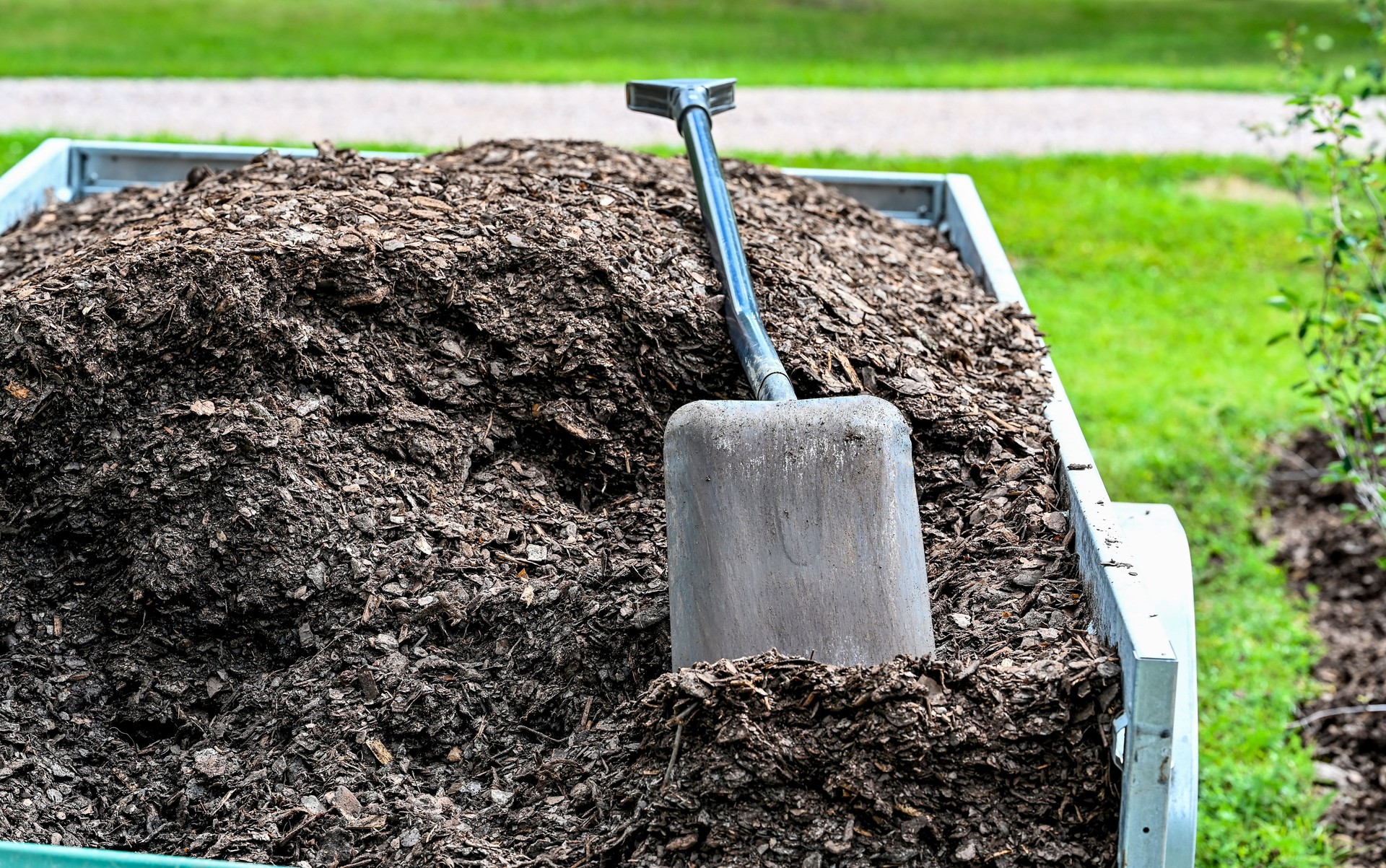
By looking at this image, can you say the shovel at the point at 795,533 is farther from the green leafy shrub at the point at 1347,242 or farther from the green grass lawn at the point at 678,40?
the green grass lawn at the point at 678,40

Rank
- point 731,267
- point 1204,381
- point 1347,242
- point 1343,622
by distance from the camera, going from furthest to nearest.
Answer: point 1204,381 < point 1343,622 < point 1347,242 < point 731,267

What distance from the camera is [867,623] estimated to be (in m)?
1.83

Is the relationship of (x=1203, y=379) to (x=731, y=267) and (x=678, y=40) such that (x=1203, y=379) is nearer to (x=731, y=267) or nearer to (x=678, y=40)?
(x=731, y=267)

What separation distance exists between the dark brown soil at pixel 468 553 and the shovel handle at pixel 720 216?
0.08m

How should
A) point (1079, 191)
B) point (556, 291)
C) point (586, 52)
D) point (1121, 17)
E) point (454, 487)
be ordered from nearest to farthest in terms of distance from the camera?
point (454, 487)
point (556, 291)
point (1079, 191)
point (586, 52)
point (1121, 17)

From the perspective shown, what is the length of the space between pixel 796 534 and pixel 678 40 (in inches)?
483

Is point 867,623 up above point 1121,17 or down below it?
below

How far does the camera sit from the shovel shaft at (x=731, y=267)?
2.20 m

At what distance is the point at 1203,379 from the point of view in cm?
523

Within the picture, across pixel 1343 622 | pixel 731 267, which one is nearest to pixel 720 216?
pixel 731 267

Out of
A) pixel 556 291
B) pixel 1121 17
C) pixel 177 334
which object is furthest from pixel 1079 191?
pixel 1121 17

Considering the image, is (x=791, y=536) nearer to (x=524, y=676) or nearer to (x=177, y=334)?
(x=524, y=676)

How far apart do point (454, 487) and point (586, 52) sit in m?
10.9

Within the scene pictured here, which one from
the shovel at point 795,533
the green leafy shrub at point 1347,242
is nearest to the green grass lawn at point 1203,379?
the green leafy shrub at point 1347,242
